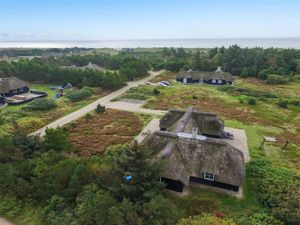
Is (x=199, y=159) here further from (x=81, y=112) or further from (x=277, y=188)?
(x=81, y=112)

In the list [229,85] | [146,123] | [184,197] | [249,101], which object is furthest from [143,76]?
[184,197]

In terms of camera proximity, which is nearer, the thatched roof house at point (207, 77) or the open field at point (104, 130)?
the open field at point (104, 130)

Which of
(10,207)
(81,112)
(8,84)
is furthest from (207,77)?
(10,207)

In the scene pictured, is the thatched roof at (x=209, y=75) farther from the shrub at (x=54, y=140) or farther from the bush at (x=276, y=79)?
the shrub at (x=54, y=140)

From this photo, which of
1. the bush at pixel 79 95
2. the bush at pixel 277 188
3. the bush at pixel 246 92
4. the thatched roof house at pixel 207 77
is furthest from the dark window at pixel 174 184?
the thatched roof house at pixel 207 77

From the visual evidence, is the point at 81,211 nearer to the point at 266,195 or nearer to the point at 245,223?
the point at 245,223

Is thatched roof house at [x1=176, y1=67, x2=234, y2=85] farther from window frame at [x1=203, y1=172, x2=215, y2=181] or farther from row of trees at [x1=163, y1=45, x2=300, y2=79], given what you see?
window frame at [x1=203, y1=172, x2=215, y2=181]
